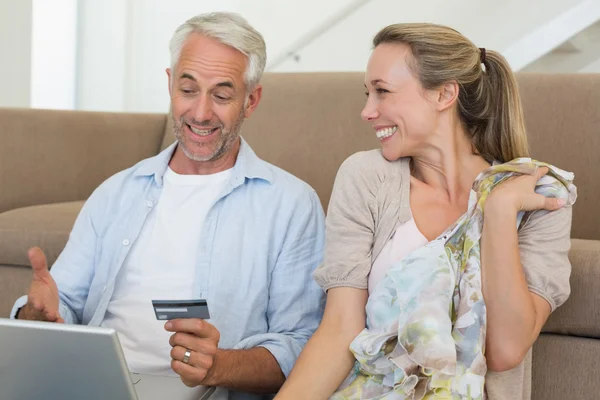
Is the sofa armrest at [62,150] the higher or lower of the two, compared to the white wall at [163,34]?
lower

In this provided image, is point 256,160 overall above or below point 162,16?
below

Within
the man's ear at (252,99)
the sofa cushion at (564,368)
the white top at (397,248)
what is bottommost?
the sofa cushion at (564,368)

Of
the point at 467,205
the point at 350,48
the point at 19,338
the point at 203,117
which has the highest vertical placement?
the point at 350,48

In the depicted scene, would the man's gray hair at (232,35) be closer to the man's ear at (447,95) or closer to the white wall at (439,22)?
the man's ear at (447,95)

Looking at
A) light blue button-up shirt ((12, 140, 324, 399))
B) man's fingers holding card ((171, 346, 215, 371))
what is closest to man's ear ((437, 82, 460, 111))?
light blue button-up shirt ((12, 140, 324, 399))

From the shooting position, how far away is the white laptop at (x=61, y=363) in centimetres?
98

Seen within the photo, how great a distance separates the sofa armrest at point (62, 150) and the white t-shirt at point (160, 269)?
1.06 m

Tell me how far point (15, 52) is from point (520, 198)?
3444 millimetres

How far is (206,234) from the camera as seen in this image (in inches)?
62.7

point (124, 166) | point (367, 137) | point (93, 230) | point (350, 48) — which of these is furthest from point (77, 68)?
point (93, 230)

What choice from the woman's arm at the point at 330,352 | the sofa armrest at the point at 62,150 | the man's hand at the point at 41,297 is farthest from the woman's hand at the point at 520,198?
the sofa armrest at the point at 62,150

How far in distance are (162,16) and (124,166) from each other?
7.07 ft

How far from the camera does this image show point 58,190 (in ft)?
8.67

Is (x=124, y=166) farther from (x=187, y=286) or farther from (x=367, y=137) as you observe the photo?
(x=187, y=286)
